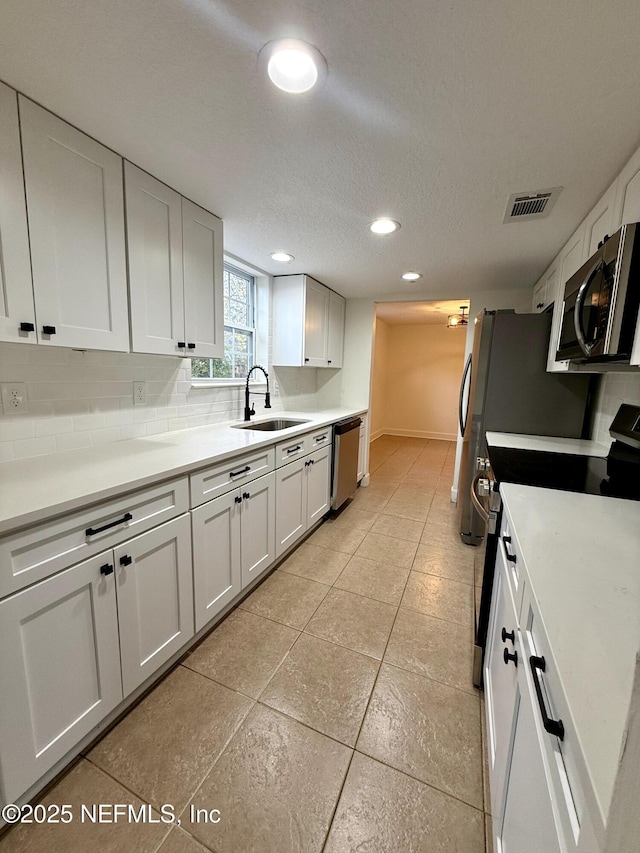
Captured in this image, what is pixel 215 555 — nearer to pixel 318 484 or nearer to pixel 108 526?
pixel 108 526

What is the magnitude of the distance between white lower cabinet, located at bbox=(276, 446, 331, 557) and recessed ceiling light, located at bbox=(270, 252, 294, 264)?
155 centimetres

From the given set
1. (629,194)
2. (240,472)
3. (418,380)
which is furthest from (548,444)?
(418,380)

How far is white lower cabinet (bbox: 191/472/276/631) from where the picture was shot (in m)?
1.67

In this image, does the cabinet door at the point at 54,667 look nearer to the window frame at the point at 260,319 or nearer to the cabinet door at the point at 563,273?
the window frame at the point at 260,319

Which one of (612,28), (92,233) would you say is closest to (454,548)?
(612,28)

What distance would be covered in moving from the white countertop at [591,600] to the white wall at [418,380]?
5.42m

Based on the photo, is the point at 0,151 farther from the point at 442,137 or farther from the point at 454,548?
the point at 454,548

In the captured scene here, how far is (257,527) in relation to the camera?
6.84ft

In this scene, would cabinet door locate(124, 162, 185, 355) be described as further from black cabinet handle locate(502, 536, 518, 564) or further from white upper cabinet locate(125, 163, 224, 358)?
black cabinet handle locate(502, 536, 518, 564)

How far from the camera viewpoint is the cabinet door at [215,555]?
5.39ft

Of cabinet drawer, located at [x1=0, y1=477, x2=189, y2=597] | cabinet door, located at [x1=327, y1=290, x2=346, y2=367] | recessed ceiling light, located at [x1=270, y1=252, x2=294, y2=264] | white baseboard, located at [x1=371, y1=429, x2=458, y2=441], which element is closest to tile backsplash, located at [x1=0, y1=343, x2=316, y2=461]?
cabinet drawer, located at [x1=0, y1=477, x2=189, y2=597]

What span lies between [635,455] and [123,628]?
230cm

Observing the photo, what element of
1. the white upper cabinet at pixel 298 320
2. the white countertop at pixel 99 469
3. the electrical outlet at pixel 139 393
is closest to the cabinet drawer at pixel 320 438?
the white countertop at pixel 99 469

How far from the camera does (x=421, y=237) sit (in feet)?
7.45
